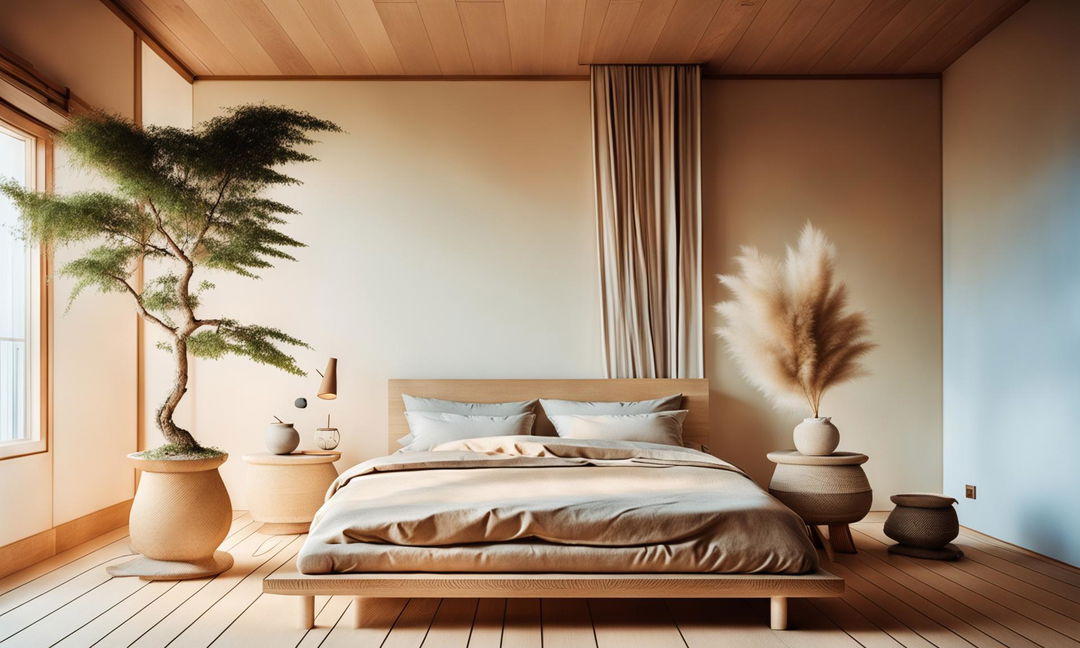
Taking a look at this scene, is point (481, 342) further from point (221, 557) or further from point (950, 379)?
point (950, 379)

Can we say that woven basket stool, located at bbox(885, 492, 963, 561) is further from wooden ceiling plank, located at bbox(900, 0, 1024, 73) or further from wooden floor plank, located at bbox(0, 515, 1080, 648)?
wooden ceiling plank, located at bbox(900, 0, 1024, 73)

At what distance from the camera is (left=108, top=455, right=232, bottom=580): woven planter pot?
3615 millimetres

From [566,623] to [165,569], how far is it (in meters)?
1.82

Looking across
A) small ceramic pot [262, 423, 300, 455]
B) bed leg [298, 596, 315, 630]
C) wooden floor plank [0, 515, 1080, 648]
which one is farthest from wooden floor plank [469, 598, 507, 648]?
small ceramic pot [262, 423, 300, 455]

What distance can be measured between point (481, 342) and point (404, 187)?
3.69 feet

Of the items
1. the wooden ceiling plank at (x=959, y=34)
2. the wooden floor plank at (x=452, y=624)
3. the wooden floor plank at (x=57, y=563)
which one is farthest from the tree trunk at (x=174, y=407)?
the wooden ceiling plank at (x=959, y=34)

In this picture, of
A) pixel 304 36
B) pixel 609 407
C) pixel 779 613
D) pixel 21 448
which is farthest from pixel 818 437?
pixel 21 448

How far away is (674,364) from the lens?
5.26 meters

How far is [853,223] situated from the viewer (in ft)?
17.8

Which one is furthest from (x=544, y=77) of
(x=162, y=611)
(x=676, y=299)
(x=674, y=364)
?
(x=162, y=611)

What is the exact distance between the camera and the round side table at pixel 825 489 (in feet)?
13.4

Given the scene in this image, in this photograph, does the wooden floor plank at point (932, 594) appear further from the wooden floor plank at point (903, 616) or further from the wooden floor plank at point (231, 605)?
the wooden floor plank at point (231, 605)

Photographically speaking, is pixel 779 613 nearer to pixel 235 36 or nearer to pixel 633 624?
pixel 633 624

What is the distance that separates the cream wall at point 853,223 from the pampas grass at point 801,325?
1.08 m
